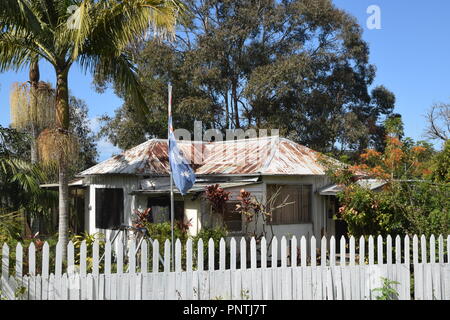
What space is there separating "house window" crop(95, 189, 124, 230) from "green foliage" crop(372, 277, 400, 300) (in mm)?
10685

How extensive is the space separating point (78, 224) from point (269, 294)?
49.3 ft

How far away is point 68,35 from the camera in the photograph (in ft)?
36.0

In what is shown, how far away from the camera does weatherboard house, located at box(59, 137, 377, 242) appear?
1540cm

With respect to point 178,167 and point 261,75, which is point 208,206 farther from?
point 261,75

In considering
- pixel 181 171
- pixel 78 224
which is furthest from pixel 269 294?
pixel 78 224

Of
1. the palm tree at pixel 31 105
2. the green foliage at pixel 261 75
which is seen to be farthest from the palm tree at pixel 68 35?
the green foliage at pixel 261 75

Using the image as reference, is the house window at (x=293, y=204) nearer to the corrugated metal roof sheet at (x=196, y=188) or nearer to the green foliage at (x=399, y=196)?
the corrugated metal roof sheet at (x=196, y=188)

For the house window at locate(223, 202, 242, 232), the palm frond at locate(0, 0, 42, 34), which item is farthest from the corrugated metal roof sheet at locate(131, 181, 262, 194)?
the palm frond at locate(0, 0, 42, 34)

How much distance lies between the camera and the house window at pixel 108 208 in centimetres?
1698

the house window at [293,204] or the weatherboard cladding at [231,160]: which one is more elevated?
the weatherboard cladding at [231,160]

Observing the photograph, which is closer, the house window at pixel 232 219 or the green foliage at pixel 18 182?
the green foliage at pixel 18 182

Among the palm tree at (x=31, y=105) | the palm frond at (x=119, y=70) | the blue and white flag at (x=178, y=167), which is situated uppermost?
the palm frond at (x=119, y=70)

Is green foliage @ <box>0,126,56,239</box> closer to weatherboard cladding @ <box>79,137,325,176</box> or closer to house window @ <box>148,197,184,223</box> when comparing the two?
weatherboard cladding @ <box>79,137,325,176</box>

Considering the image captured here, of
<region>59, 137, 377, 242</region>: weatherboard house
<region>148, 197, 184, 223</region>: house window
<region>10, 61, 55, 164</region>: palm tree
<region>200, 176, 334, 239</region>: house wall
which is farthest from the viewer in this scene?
<region>148, 197, 184, 223</region>: house window
